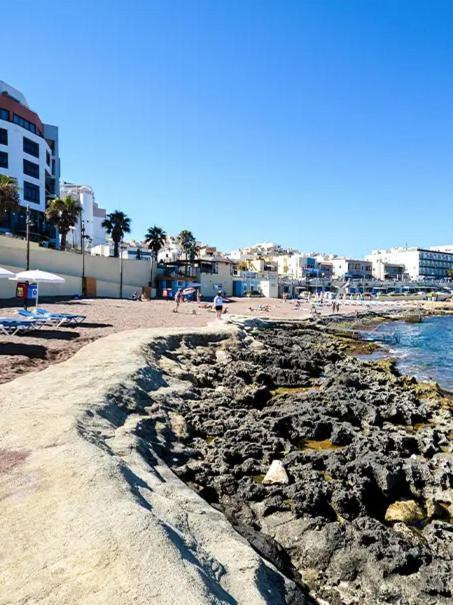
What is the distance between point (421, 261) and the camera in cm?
15325

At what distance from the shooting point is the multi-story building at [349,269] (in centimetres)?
13525

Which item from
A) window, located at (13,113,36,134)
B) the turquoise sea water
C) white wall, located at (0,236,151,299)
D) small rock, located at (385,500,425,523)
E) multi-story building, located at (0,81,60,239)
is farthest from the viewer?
window, located at (13,113,36,134)

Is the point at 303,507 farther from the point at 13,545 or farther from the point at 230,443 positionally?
the point at 13,545

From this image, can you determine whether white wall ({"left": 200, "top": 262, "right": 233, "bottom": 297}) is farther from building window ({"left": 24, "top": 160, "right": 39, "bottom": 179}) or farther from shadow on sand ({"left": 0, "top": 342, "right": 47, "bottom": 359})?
shadow on sand ({"left": 0, "top": 342, "right": 47, "bottom": 359})

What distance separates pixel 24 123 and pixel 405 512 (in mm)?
A: 62778

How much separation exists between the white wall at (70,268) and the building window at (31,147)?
68.7ft

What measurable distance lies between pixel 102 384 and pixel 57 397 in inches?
51.1

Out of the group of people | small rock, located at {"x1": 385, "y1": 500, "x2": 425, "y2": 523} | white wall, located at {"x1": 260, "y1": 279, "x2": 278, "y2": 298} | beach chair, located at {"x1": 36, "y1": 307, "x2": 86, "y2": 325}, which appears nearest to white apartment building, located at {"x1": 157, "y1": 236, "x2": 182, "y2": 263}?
white wall, located at {"x1": 260, "y1": 279, "x2": 278, "y2": 298}

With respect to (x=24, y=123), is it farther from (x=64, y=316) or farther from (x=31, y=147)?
(x=64, y=316)

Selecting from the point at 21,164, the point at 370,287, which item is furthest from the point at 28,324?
the point at 370,287

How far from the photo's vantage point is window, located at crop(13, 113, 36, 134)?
176 feet

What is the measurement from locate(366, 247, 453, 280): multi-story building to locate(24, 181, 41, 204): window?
121 meters

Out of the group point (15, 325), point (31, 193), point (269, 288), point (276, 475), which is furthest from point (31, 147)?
point (276, 475)

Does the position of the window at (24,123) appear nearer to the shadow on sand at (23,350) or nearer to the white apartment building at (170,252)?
the white apartment building at (170,252)
